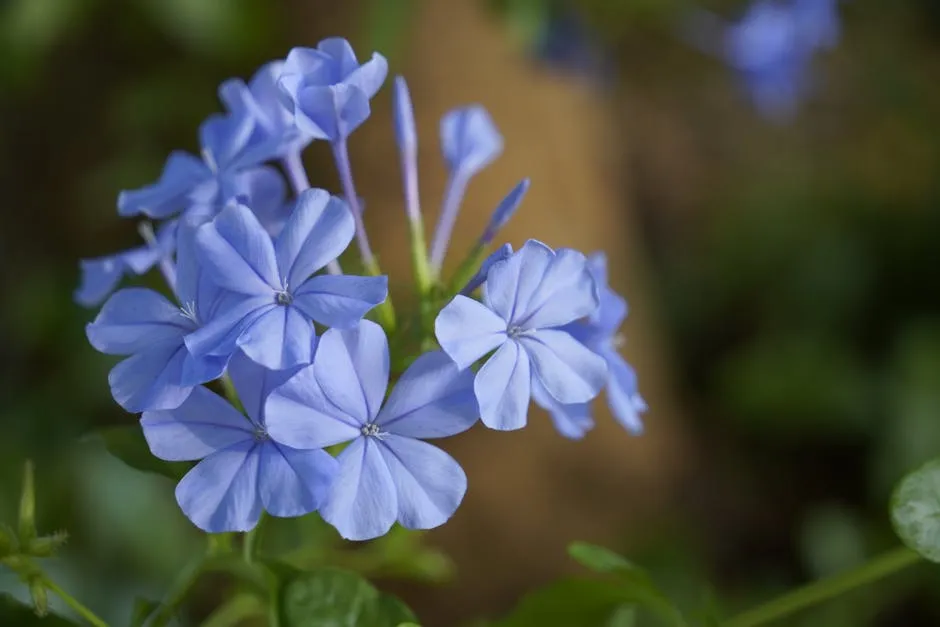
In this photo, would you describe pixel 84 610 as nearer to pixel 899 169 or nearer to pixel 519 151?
pixel 519 151

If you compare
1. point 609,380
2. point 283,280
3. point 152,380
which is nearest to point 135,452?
point 152,380

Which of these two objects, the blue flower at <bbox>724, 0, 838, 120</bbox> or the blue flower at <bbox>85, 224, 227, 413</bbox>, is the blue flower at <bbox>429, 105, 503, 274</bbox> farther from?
the blue flower at <bbox>724, 0, 838, 120</bbox>

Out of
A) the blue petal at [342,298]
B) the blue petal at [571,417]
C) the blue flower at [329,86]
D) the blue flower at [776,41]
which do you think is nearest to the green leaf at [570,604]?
the blue petal at [571,417]

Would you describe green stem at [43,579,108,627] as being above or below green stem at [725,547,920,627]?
below

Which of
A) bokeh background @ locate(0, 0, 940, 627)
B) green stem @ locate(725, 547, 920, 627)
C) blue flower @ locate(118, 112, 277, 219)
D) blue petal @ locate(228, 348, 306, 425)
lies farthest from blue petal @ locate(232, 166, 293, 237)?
bokeh background @ locate(0, 0, 940, 627)

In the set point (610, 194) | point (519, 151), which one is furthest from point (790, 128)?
point (519, 151)

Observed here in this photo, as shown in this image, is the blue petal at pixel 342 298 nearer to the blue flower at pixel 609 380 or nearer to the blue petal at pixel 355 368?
Answer: the blue petal at pixel 355 368
